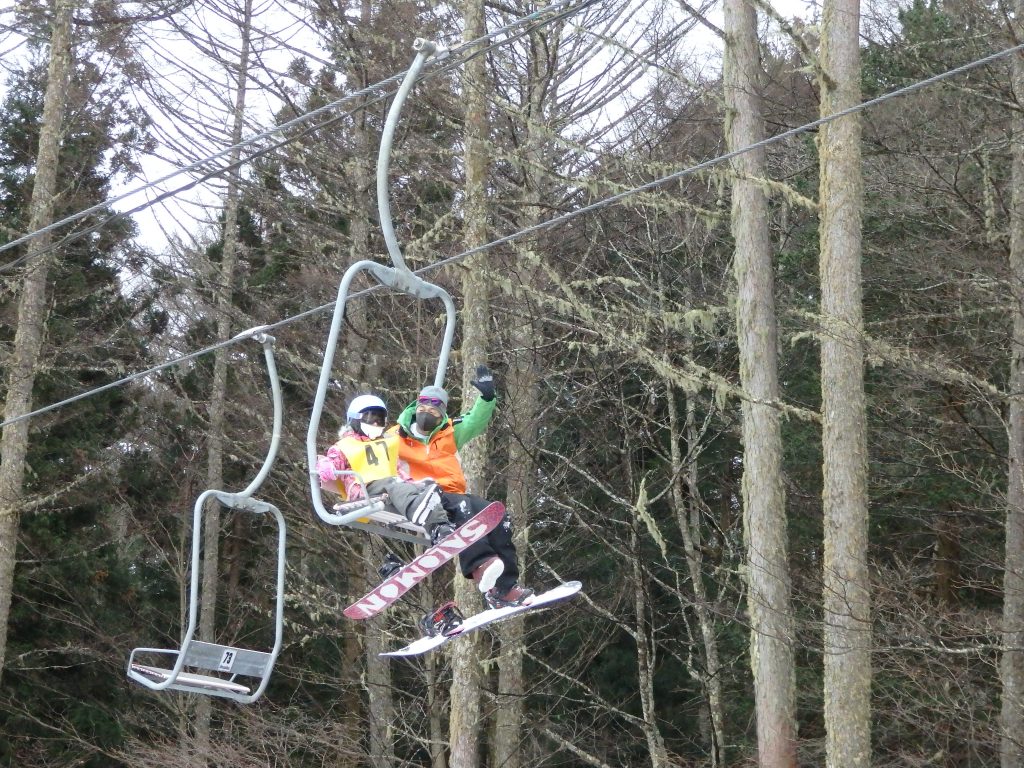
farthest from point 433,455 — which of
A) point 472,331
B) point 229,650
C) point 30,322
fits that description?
point 30,322

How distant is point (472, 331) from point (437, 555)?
6.40 meters

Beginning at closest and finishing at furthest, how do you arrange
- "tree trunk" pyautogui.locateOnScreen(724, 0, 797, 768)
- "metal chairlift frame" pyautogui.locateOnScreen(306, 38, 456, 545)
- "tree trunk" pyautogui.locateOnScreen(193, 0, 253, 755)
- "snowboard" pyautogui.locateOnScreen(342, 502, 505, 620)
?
"metal chairlift frame" pyautogui.locateOnScreen(306, 38, 456, 545) < "snowboard" pyautogui.locateOnScreen(342, 502, 505, 620) < "tree trunk" pyautogui.locateOnScreen(724, 0, 797, 768) < "tree trunk" pyautogui.locateOnScreen(193, 0, 253, 755)

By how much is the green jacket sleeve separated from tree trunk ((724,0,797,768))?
15.0 feet

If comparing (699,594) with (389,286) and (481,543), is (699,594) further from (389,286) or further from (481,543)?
(389,286)

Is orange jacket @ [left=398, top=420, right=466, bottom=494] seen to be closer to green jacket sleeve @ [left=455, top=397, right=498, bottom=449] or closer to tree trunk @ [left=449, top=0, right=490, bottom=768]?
green jacket sleeve @ [left=455, top=397, right=498, bottom=449]

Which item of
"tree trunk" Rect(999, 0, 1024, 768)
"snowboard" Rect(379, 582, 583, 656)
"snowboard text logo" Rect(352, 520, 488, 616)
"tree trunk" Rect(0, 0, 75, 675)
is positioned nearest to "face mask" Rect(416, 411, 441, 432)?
"snowboard text logo" Rect(352, 520, 488, 616)

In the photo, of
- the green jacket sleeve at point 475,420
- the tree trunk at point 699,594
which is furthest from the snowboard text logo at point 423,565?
the tree trunk at point 699,594

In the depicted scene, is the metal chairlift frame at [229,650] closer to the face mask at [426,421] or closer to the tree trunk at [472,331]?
the face mask at [426,421]

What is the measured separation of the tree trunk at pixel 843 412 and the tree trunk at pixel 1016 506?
253cm

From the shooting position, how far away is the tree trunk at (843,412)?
1068cm

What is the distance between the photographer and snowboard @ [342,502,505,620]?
701 cm

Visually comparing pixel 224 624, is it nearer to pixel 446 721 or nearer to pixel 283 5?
pixel 446 721

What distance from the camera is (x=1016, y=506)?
43.0ft

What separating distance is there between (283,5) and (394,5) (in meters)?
2.01
